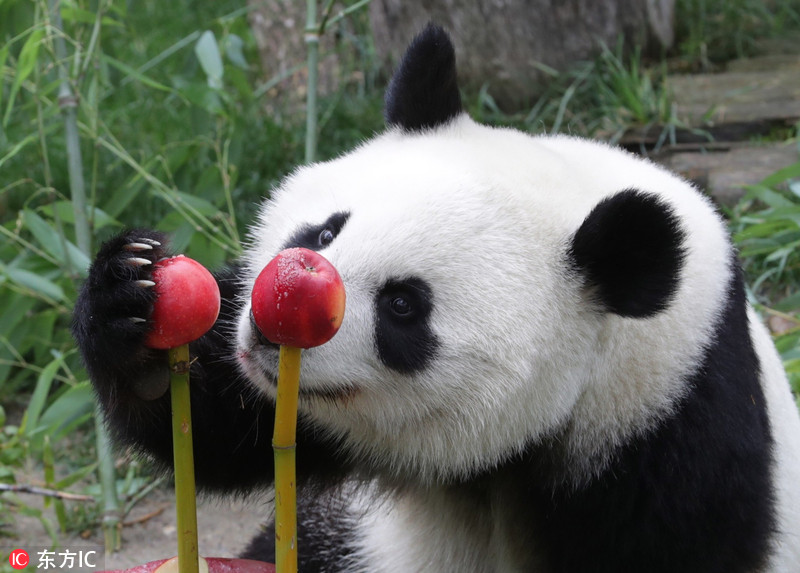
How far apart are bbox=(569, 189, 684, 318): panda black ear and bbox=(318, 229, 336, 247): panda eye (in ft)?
1.55

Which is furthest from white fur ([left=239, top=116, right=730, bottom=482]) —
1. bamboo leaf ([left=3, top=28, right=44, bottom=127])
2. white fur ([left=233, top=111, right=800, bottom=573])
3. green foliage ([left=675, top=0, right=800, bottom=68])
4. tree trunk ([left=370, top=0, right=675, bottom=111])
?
green foliage ([left=675, top=0, right=800, bottom=68])

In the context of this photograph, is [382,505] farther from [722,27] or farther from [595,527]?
[722,27]

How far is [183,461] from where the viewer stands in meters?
1.51

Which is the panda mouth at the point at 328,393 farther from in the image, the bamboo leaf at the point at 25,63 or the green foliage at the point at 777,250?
the green foliage at the point at 777,250

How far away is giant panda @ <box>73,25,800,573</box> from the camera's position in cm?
179

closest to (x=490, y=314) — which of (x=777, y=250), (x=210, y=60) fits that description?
(x=210, y=60)

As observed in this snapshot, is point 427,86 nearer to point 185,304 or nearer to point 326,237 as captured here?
point 326,237

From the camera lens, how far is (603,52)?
5238 millimetres

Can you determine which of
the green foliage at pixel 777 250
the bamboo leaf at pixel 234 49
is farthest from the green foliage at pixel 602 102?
the bamboo leaf at pixel 234 49

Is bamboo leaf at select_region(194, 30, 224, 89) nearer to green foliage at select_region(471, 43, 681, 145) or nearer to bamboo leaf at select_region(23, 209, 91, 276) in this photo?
bamboo leaf at select_region(23, 209, 91, 276)

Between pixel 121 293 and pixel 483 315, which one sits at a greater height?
pixel 121 293

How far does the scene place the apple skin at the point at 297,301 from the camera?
1.34 m

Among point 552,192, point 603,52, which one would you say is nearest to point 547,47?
point 603,52

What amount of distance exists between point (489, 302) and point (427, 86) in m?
0.68
